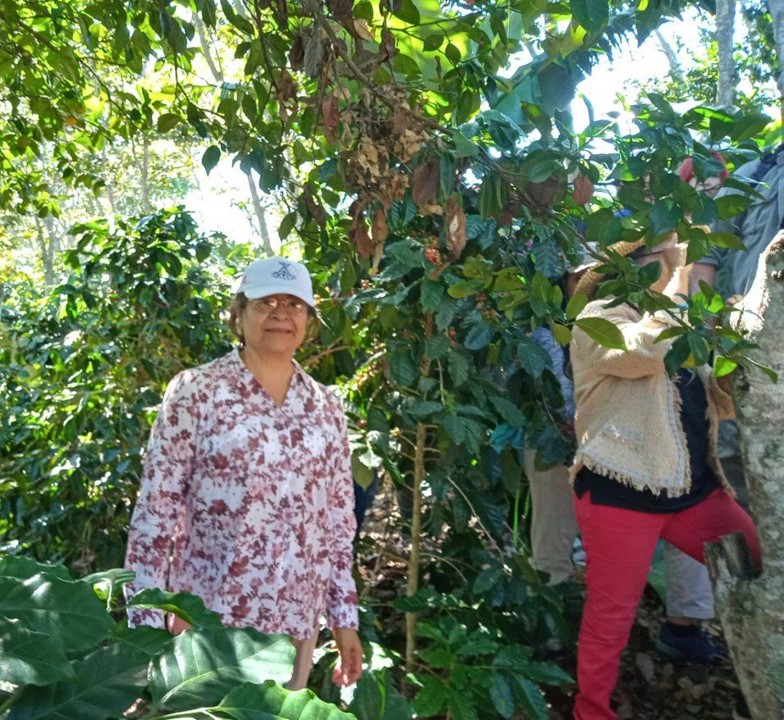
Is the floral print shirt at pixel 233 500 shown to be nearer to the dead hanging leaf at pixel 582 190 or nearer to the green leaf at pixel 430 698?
the green leaf at pixel 430 698

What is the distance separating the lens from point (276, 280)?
2502mm

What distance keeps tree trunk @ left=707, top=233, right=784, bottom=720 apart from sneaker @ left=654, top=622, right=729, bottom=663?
1.06 meters

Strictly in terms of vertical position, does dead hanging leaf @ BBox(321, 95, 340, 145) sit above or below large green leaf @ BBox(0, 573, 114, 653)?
above

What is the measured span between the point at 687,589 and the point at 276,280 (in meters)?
2.04

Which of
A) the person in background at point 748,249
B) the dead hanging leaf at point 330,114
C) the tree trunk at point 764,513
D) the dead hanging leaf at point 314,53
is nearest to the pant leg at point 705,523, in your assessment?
the tree trunk at point 764,513

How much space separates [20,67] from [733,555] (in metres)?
3.19

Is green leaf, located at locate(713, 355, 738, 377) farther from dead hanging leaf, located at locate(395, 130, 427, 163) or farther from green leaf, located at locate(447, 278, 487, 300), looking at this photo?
dead hanging leaf, located at locate(395, 130, 427, 163)

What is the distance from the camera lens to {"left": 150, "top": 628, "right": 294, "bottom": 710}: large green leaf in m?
0.70

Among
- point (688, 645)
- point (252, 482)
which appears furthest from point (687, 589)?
point (252, 482)

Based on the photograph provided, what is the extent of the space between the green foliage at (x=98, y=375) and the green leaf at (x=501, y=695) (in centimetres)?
170

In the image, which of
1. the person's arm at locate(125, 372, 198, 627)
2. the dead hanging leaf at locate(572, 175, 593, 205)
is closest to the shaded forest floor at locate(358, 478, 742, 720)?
the person's arm at locate(125, 372, 198, 627)

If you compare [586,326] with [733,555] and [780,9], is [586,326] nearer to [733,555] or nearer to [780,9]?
[733,555]

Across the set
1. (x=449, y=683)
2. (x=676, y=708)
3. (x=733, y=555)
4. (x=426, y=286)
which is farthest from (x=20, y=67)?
(x=676, y=708)

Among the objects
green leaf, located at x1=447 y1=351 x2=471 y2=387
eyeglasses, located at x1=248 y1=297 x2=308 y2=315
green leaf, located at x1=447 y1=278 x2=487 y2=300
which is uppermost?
eyeglasses, located at x1=248 y1=297 x2=308 y2=315
